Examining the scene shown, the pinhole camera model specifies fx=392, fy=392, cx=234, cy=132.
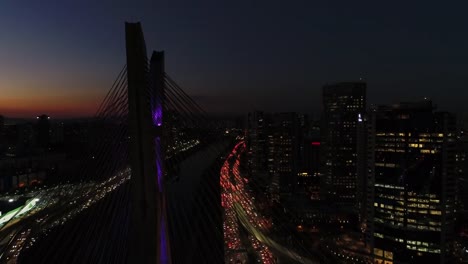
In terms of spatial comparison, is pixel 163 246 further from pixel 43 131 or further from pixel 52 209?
pixel 43 131

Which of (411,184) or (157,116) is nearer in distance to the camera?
(157,116)

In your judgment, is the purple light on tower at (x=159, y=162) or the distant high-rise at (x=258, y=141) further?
the distant high-rise at (x=258, y=141)

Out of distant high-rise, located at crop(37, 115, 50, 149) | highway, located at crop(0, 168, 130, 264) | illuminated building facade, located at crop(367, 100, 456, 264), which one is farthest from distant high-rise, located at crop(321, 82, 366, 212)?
highway, located at crop(0, 168, 130, 264)

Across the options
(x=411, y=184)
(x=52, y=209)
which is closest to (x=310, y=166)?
(x=411, y=184)

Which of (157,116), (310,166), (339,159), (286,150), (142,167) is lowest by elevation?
(310,166)

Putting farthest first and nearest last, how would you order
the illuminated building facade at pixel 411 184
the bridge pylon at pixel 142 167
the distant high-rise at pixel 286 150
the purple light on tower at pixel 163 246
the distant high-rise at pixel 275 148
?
the distant high-rise at pixel 286 150 < the distant high-rise at pixel 275 148 < the illuminated building facade at pixel 411 184 < the purple light on tower at pixel 163 246 < the bridge pylon at pixel 142 167

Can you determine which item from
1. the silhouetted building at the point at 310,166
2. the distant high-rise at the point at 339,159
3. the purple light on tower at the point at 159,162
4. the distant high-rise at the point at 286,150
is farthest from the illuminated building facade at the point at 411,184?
the purple light on tower at the point at 159,162

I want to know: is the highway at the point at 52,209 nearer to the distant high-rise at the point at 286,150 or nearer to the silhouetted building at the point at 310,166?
the distant high-rise at the point at 286,150

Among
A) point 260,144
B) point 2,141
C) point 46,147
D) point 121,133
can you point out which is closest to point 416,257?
point 121,133

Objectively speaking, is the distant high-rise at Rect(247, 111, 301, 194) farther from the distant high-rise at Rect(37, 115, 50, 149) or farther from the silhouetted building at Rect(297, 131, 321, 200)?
the distant high-rise at Rect(37, 115, 50, 149)
